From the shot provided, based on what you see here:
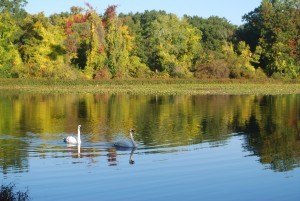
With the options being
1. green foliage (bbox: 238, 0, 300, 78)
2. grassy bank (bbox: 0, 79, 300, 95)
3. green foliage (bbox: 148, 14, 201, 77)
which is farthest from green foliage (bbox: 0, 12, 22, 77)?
green foliage (bbox: 238, 0, 300, 78)

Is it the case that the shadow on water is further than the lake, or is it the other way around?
the shadow on water

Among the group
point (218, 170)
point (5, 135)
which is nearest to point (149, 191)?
point (218, 170)

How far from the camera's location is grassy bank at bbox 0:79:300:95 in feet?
217

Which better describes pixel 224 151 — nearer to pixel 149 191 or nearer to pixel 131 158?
pixel 131 158

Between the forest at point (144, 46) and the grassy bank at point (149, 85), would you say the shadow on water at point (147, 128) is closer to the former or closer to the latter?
the grassy bank at point (149, 85)

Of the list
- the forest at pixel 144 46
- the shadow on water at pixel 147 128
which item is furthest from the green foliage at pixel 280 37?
the shadow on water at pixel 147 128

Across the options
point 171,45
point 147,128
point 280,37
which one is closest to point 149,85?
point 171,45

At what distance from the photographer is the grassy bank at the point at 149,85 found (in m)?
66.1

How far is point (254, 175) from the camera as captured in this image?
17203 millimetres

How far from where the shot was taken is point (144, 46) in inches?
3514

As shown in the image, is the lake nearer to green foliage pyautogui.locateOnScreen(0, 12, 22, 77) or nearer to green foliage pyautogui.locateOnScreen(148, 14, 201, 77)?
green foliage pyautogui.locateOnScreen(0, 12, 22, 77)

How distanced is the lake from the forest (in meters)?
43.4

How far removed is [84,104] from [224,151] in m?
24.3

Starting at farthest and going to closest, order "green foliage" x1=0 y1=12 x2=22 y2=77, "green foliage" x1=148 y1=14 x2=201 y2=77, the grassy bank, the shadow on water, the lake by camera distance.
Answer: "green foliage" x1=148 y1=14 x2=201 y2=77
"green foliage" x1=0 y1=12 x2=22 y2=77
the grassy bank
the shadow on water
the lake
